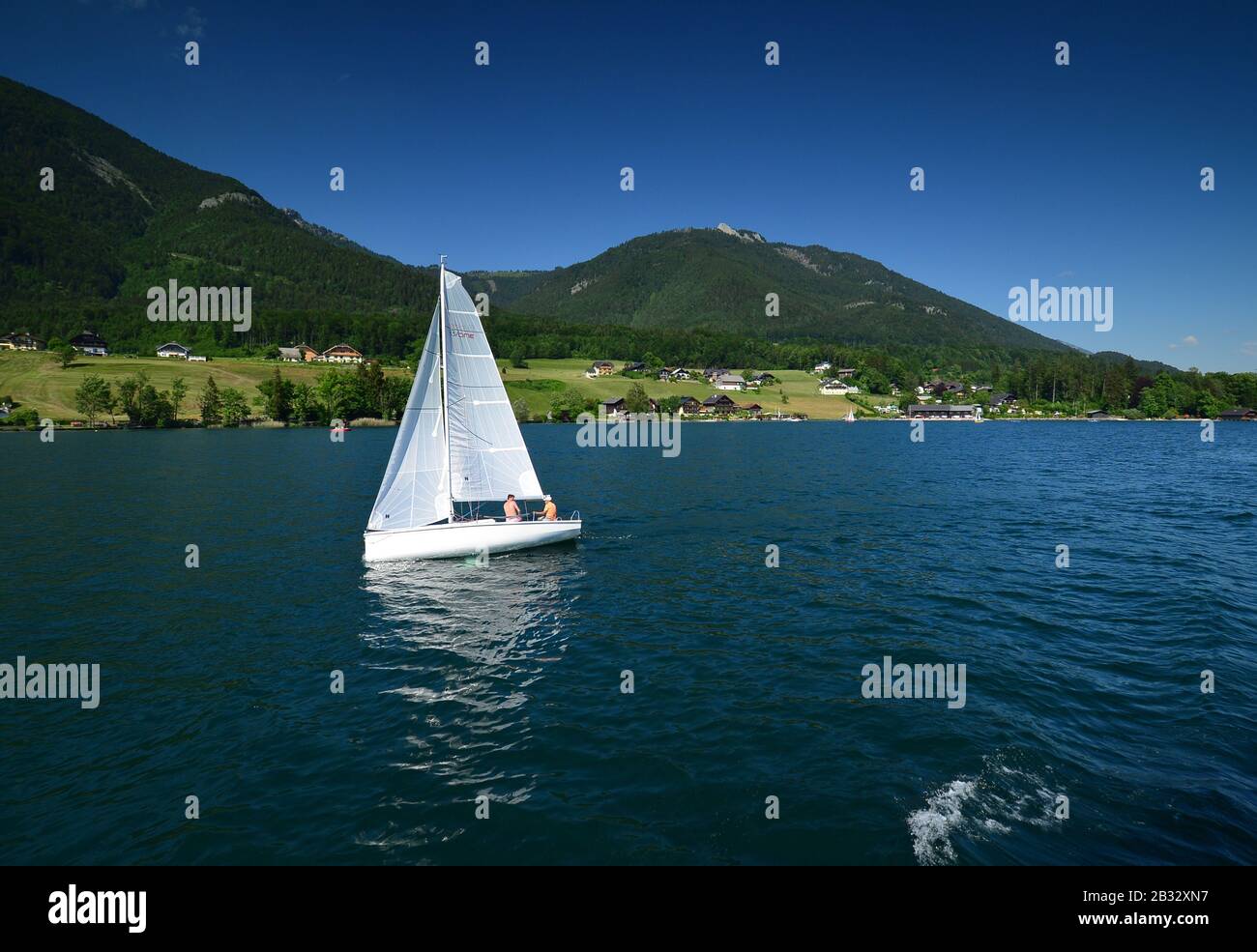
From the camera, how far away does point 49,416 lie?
449 ft

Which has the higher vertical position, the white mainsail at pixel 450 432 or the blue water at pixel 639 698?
the white mainsail at pixel 450 432

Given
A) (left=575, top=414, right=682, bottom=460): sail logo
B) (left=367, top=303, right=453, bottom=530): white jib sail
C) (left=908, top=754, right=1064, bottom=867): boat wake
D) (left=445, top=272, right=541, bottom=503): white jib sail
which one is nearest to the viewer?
(left=908, top=754, right=1064, bottom=867): boat wake

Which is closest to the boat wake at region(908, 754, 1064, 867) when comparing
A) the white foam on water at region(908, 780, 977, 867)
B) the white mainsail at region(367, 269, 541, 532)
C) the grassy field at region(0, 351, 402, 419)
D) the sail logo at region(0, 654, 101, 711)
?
the white foam on water at region(908, 780, 977, 867)

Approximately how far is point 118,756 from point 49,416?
168415mm

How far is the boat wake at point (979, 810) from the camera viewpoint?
1240cm

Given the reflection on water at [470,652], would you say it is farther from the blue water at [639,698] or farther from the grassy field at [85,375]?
the grassy field at [85,375]

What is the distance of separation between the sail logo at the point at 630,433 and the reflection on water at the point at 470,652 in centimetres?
6860

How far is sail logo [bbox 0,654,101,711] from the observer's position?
18.9 metres

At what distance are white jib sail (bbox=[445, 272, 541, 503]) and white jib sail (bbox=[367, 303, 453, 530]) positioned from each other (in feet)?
2.28

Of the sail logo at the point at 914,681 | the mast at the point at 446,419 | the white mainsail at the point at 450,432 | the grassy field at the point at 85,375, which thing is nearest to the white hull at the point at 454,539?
the white mainsail at the point at 450,432

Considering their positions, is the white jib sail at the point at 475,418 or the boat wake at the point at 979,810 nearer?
the boat wake at the point at 979,810

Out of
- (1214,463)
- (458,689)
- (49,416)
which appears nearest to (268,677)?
(458,689)

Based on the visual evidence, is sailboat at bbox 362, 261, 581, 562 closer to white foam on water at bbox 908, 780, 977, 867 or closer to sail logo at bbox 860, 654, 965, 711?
sail logo at bbox 860, 654, 965, 711
